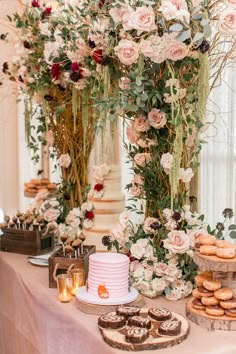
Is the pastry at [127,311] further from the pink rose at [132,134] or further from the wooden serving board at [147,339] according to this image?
the pink rose at [132,134]

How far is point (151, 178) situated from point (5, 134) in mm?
2627

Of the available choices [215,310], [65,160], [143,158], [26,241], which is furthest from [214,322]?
[65,160]

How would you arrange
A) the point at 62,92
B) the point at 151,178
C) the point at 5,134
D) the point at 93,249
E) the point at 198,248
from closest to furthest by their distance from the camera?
1. the point at 198,248
2. the point at 151,178
3. the point at 93,249
4. the point at 62,92
5. the point at 5,134

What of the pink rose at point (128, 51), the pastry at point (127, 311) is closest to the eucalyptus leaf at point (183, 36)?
the pink rose at point (128, 51)

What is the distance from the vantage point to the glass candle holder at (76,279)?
1810 millimetres

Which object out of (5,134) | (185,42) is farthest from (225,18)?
(5,134)

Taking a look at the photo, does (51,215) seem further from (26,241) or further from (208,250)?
(208,250)

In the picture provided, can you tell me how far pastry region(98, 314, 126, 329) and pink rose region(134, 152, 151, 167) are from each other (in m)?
0.60

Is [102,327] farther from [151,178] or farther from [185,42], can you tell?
[185,42]

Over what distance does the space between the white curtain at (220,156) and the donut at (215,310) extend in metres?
0.65

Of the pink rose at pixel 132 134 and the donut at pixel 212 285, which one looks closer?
the donut at pixel 212 285

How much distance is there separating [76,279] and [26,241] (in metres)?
0.65

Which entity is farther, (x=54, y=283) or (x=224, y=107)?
(x=224, y=107)

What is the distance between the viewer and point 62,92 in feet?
8.13
